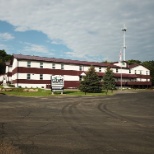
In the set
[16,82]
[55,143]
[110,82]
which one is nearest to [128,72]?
[110,82]

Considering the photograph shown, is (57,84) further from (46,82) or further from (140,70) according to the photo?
(140,70)

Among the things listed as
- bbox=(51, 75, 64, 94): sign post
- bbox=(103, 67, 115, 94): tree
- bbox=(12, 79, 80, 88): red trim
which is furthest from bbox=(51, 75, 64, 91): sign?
bbox=(103, 67, 115, 94): tree

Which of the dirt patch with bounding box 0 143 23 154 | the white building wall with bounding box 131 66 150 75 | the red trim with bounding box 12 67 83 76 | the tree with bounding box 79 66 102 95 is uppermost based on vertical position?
the white building wall with bounding box 131 66 150 75

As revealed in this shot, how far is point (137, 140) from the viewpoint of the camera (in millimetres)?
8258

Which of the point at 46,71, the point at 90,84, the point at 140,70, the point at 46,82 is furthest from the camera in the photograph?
the point at 140,70

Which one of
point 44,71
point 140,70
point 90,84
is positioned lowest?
point 90,84

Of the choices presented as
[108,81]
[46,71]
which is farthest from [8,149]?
[108,81]

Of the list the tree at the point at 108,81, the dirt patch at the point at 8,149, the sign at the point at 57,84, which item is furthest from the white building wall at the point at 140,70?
the dirt patch at the point at 8,149

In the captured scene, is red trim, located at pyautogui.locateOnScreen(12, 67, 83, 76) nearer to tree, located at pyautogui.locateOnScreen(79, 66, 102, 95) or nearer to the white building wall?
tree, located at pyautogui.locateOnScreen(79, 66, 102, 95)

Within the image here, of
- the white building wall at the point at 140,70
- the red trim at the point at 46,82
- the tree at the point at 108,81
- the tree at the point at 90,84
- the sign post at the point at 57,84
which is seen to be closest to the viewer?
the sign post at the point at 57,84

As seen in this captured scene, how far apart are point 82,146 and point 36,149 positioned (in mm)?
1376

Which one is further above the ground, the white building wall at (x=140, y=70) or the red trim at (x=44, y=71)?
the white building wall at (x=140, y=70)

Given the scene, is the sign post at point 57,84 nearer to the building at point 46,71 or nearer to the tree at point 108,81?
the building at point 46,71

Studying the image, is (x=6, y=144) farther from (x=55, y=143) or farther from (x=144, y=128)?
(x=144, y=128)
